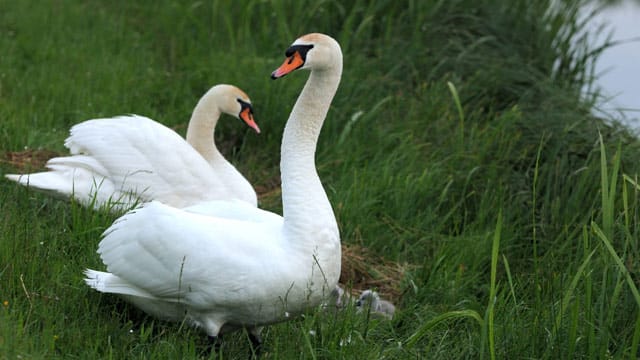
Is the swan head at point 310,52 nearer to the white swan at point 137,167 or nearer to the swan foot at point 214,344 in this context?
the swan foot at point 214,344

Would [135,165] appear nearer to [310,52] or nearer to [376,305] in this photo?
[376,305]

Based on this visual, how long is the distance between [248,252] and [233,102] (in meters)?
2.63

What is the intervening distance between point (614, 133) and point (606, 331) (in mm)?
3018

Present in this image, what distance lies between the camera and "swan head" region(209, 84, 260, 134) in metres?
6.14

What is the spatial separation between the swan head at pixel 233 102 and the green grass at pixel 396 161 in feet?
1.81

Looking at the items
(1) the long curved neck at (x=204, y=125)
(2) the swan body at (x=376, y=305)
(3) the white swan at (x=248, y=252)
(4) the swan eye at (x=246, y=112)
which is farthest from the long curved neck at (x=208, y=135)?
(3) the white swan at (x=248, y=252)

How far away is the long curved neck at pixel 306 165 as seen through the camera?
381 centimetres

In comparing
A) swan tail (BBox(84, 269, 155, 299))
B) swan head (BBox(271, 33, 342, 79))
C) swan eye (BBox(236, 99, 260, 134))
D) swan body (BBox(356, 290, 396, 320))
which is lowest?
swan body (BBox(356, 290, 396, 320))

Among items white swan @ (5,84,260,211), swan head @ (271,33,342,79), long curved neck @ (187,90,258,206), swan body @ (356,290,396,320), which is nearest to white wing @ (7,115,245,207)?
white swan @ (5,84,260,211)

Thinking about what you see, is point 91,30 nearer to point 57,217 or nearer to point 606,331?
point 57,217

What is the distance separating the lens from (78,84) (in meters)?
7.08

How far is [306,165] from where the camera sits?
397 cm

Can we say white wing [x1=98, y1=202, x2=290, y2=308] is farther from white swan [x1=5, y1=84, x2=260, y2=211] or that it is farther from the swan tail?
white swan [x1=5, y1=84, x2=260, y2=211]

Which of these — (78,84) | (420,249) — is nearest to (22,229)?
(420,249)
